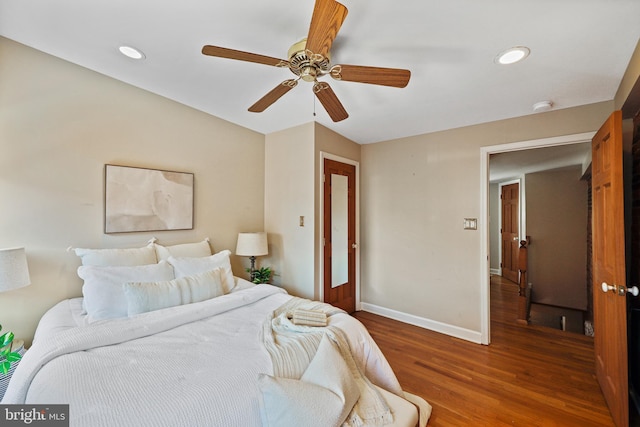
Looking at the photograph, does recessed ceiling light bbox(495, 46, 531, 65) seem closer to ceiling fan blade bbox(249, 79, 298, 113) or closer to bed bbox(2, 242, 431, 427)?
ceiling fan blade bbox(249, 79, 298, 113)

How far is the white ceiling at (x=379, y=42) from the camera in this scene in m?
1.46

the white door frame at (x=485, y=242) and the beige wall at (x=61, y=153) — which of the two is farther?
the white door frame at (x=485, y=242)

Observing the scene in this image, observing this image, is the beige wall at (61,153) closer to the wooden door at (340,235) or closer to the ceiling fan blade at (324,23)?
the wooden door at (340,235)

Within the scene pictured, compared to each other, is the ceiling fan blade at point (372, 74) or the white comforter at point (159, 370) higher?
the ceiling fan blade at point (372, 74)

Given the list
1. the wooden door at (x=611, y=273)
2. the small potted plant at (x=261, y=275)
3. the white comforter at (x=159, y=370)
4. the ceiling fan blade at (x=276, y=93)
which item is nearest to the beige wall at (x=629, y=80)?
the wooden door at (x=611, y=273)

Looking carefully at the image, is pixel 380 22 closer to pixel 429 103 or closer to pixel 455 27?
pixel 455 27

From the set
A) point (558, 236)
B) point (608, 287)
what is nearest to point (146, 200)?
point (608, 287)

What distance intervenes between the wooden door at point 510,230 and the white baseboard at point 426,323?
11.1ft

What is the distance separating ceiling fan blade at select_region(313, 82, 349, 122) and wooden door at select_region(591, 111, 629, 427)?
6.12 feet

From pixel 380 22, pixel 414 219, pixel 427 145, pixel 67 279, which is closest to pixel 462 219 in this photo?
pixel 414 219

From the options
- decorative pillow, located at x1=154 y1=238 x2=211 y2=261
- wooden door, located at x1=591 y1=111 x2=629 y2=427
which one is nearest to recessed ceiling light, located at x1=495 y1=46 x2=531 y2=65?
wooden door, located at x1=591 y1=111 x2=629 y2=427

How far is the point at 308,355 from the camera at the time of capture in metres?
1.44

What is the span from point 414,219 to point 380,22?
7.89 ft

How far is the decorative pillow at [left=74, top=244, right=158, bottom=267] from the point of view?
2.07 m
